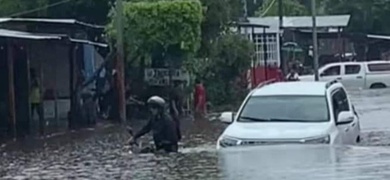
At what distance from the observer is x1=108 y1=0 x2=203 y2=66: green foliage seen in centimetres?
3578

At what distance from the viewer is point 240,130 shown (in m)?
16.9

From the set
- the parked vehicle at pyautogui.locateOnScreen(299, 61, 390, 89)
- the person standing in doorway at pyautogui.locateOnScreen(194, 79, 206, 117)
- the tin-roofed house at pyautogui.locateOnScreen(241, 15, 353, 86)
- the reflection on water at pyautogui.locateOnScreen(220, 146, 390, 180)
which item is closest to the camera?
the reflection on water at pyautogui.locateOnScreen(220, 146, 390, 180)

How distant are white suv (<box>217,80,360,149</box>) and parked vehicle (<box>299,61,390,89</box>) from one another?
35617 mm

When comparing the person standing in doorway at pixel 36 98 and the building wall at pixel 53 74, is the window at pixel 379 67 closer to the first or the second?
the building wall at pixel 53 74

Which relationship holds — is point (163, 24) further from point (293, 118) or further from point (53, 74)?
point (293, 118)

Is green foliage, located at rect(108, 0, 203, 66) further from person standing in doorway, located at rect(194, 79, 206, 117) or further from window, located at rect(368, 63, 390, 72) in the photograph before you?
window, located at rect(368, 63, 390, 72)

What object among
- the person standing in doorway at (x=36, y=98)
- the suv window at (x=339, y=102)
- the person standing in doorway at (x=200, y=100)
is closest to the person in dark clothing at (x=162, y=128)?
the suv window at (x=339, y=102)

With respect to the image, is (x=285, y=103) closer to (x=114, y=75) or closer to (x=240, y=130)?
(x=240, y=130)

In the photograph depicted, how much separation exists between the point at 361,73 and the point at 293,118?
38432 millimetres

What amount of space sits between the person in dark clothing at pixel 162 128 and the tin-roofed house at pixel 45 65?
12136 millimetres

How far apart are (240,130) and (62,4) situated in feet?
94.4

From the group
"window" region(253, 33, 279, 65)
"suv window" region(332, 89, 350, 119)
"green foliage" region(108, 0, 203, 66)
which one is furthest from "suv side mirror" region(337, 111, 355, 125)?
"window" region(253, 33, 279, 65)

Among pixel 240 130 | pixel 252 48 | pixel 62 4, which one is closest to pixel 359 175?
pixel 240 130

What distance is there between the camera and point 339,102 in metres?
19.0
